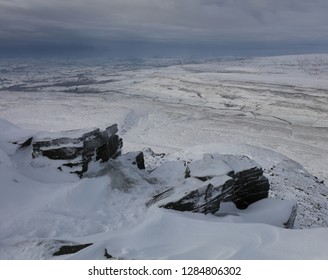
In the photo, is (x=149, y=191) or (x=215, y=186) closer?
(x=215, y=186)

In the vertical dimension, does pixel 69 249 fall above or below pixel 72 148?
below

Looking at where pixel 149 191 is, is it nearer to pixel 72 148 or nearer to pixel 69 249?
pixel 72 148

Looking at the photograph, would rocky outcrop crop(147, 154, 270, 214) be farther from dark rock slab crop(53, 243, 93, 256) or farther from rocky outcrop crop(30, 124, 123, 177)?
rocky outcrop crop(30, 124, 123, 177)

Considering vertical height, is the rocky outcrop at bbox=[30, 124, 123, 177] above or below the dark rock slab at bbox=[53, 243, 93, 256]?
above

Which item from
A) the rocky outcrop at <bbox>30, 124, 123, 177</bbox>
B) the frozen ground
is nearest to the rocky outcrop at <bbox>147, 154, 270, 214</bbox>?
the frozen ground

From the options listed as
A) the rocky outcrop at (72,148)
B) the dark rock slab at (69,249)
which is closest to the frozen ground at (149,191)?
the dark rock slab at (69,249)


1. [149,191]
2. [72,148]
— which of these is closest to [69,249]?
[149,191]

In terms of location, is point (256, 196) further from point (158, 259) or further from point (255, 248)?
point (158, 259)
